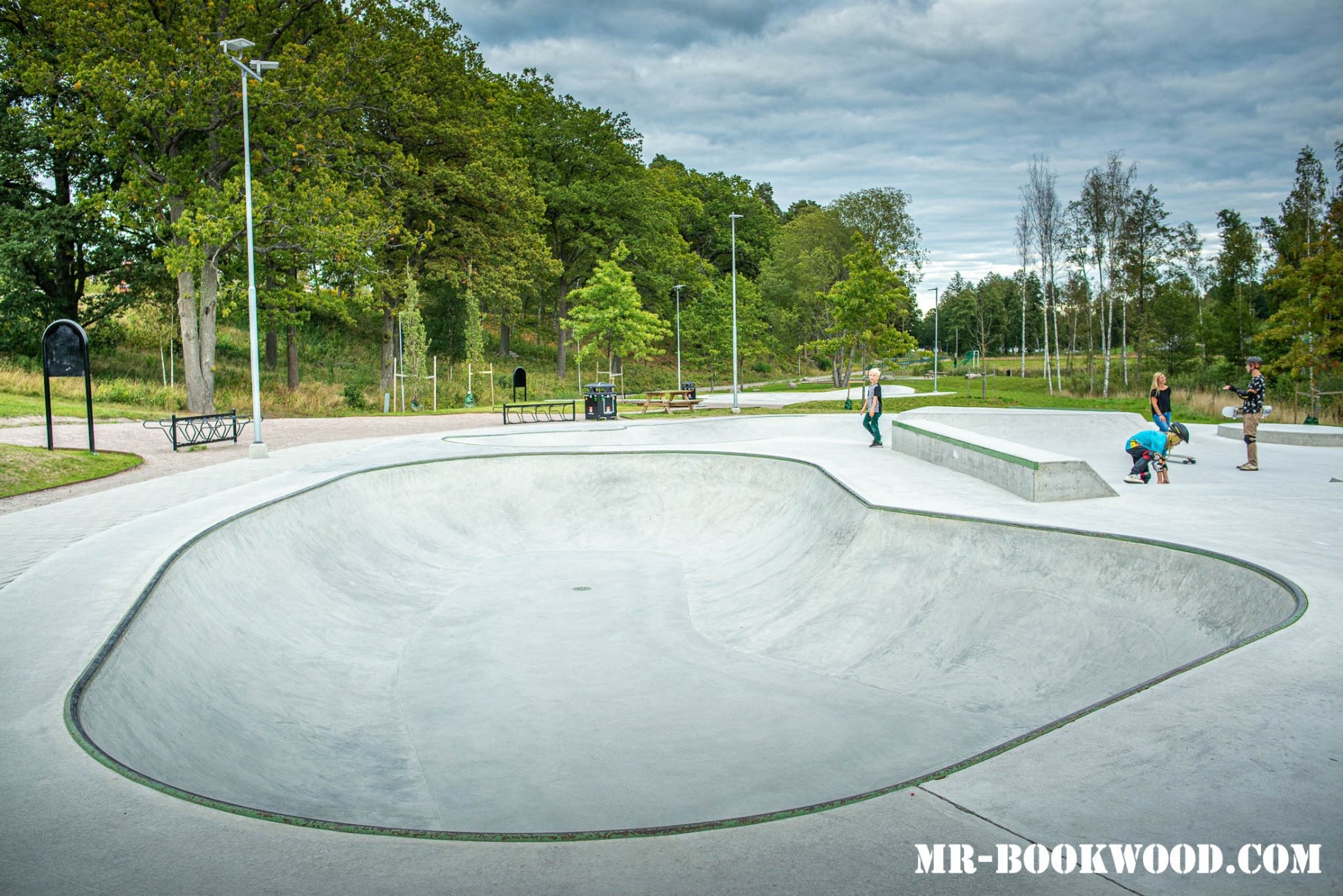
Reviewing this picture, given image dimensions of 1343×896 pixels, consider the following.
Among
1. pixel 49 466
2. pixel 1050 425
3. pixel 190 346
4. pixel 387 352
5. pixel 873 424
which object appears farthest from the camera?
pixel 387 352

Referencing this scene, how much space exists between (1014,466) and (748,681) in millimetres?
5526

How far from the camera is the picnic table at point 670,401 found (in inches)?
1222

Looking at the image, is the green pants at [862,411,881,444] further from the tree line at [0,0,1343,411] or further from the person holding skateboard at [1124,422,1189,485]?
the tree line at [0,0,1343,411]

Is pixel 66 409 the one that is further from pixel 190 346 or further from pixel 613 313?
pixel 613 313

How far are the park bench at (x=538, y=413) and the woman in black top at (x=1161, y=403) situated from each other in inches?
648

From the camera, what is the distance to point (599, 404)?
26891mm

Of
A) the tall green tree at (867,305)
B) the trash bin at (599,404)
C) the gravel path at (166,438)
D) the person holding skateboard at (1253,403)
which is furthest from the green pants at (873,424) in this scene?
the tall green tree at (867,305)

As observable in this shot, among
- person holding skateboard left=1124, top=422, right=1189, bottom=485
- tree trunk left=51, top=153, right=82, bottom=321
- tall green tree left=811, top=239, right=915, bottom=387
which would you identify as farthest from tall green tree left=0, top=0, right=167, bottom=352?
person holding skateboard left=1124, top=422, right=1189, bottom=485

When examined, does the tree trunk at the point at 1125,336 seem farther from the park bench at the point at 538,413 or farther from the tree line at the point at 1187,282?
the park bench at the point at 538,413

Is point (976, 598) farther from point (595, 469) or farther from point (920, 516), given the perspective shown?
point (595, 469)

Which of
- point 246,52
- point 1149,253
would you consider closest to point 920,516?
point 246,52

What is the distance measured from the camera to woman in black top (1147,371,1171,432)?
1309 cm

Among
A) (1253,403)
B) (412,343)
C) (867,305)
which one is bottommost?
(1253,403)

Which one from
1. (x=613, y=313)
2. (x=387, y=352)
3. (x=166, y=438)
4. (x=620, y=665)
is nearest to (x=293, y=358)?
(x=387, y=352)
